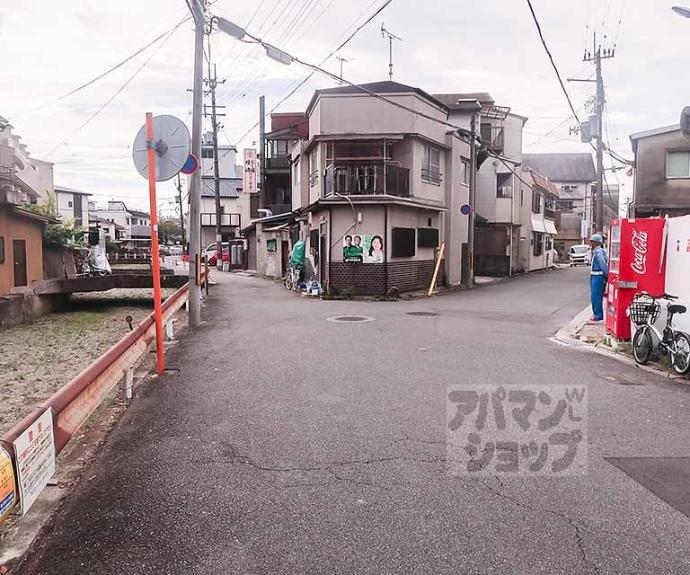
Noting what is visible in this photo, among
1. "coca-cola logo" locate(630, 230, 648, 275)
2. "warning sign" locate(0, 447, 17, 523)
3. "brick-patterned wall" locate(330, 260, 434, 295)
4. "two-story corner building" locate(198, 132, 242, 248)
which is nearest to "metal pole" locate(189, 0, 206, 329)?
"coca-cola logo" locate(630, 230, 648, 275)

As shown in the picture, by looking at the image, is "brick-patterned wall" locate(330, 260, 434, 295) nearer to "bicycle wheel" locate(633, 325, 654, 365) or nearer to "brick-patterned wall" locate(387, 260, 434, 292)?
"brick-patterned wall" locate(387, 260, 434, 292)

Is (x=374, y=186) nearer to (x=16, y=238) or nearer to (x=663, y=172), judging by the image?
(x=16, y=238)

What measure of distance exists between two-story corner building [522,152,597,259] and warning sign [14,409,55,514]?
213ft

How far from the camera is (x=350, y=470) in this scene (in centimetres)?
442

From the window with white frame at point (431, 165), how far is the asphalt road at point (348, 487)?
15.8 meters

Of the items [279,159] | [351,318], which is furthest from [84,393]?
[279,159]

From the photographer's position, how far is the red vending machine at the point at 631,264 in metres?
8.96

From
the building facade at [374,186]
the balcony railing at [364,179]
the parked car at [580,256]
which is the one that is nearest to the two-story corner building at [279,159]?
the building facade at [374,186]

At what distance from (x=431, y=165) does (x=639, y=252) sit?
15.3 meters

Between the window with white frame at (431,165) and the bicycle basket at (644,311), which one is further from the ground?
the window with white frame at (431,165)

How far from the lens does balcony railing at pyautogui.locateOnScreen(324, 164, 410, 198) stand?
2092 cm

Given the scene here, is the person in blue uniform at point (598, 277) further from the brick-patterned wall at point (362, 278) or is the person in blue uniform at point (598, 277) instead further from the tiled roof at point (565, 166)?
the tiled roof at point (565, 166)

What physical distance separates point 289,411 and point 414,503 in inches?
93.7

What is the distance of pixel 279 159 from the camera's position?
132ft
